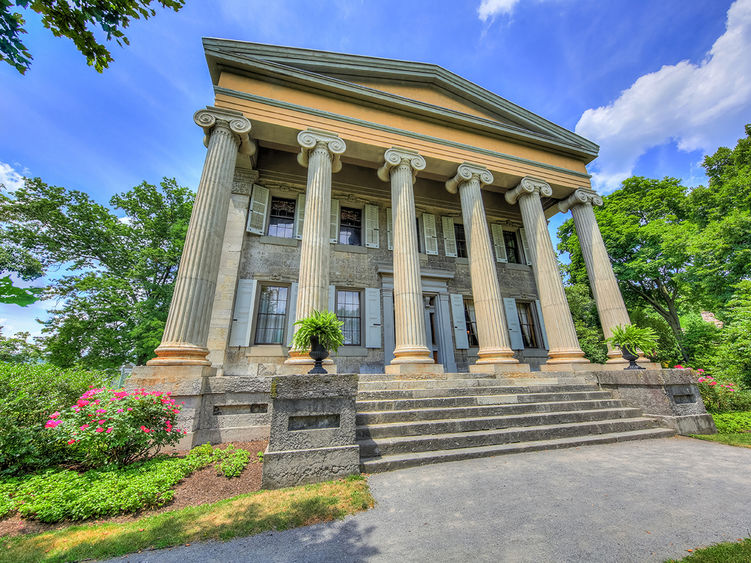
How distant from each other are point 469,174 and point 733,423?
29.0 ft

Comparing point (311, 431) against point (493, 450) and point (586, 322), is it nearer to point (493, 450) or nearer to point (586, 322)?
point (493, 450)

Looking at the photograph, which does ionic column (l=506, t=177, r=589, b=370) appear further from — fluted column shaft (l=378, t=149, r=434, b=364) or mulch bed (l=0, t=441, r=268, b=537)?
mulch bed (l=0, t=441, r=268, b=537)

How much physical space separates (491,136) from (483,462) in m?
11.0

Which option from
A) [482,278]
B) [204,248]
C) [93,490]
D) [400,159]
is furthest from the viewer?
[400,159]

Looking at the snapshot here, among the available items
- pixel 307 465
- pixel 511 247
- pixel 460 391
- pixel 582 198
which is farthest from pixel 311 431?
pixel 511 247

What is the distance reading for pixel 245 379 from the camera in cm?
594

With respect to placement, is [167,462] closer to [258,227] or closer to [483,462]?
[483,462]

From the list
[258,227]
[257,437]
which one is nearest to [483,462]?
[257,437]

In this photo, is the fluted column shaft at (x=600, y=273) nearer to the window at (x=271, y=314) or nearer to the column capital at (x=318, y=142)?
the column capital at (x=318, y=142)

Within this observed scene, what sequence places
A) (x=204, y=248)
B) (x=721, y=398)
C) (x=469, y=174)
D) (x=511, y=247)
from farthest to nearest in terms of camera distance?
(x=511, y=247) → (x=469, y=174) → (x=721, y=398) → (x=204, y=248)

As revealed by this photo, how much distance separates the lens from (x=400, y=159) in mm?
9273

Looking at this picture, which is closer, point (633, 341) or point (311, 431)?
point (311, 431)

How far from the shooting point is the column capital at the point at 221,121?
7.70 meters

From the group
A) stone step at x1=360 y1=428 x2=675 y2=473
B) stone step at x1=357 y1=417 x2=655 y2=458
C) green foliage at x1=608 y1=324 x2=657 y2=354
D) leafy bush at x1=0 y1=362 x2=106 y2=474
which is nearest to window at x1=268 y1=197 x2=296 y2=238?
leafy bush at x1=0 y1=362 x2=106 y2=474
